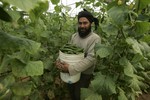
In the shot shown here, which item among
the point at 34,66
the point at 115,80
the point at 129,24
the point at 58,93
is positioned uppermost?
the point at 129,24

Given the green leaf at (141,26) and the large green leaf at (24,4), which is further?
the green leaf at (141,26)

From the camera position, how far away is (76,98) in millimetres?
3600

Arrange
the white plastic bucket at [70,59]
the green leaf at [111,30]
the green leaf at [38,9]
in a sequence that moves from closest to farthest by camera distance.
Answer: the green leaf at [38,9], the green leaf at [111,30], the white plastic bucket at [70,59]

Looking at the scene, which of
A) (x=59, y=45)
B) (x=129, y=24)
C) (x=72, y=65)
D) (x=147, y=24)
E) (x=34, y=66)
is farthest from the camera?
(x=59, y=45)

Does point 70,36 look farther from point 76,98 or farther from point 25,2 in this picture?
point 25,2

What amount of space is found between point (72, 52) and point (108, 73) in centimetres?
52

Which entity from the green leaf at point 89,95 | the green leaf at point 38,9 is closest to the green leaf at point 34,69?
the green leaf at point 38,9

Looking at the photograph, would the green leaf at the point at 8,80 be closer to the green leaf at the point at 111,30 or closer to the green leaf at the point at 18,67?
the green leaf at the point at 18,67

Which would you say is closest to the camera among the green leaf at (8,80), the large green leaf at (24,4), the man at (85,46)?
the large green leaf at (24,4)

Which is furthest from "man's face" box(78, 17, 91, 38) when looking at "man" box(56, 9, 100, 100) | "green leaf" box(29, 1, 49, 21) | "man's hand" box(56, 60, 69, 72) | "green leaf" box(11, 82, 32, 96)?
"green leaf" box(29, 1, 49, 21)

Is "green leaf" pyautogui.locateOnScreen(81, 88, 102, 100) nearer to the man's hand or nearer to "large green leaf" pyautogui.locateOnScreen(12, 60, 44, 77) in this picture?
the man's hand

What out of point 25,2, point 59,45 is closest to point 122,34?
point 59,45

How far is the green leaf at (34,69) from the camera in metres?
1.47

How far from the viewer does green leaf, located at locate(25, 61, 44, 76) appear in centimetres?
147
